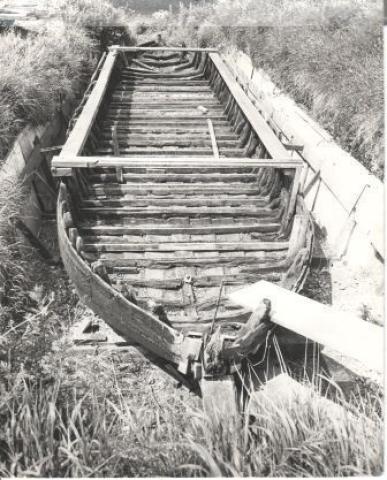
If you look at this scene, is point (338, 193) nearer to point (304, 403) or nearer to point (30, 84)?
point (304, 403)

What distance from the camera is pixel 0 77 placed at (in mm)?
6621

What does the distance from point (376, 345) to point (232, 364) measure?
1102mm

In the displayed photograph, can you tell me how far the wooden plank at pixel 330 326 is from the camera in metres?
2.66

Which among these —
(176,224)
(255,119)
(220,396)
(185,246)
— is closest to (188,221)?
(176,224)

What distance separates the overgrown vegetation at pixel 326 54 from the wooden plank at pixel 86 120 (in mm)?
3798

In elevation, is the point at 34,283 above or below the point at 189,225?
below

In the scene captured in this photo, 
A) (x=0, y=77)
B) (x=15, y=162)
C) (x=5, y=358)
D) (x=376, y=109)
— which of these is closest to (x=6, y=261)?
(x=5, y=358)

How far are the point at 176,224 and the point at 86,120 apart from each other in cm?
226

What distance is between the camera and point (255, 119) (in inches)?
233

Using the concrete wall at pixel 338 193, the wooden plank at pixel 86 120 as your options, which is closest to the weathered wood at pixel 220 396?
the concrete wall at pixel 338 193

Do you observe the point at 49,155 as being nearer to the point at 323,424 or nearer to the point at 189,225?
the point at 189,225

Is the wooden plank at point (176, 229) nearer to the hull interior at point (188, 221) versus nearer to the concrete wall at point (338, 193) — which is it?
the hull interior at point (188, 221)

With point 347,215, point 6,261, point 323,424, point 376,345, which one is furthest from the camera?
point 347,215

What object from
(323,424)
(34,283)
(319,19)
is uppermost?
(319,19)
